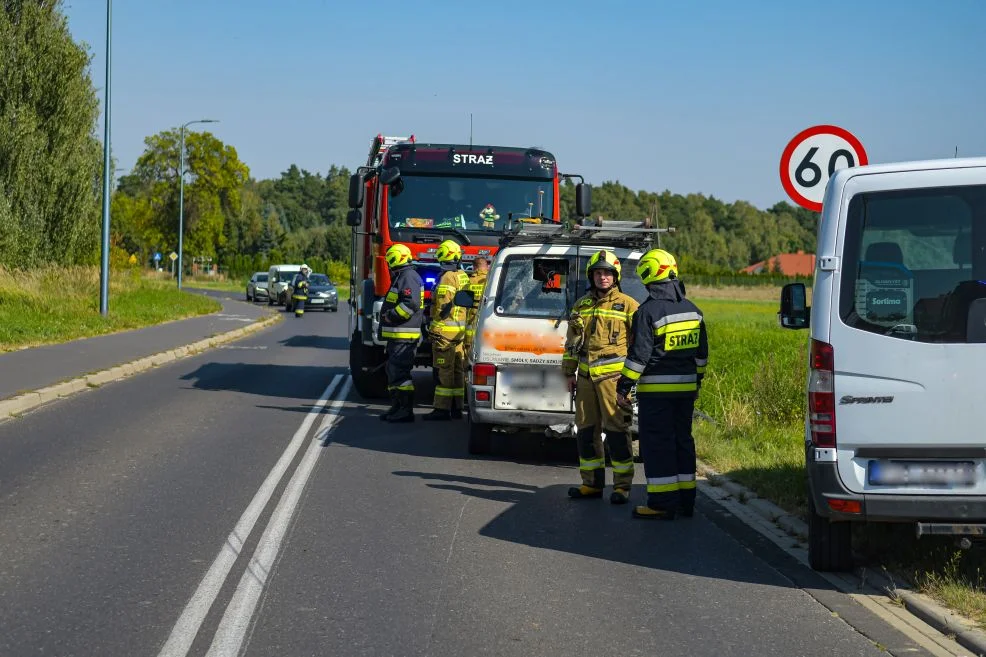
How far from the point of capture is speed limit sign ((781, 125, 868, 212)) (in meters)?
8.81

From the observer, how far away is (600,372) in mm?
8836

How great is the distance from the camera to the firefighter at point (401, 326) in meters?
13.1

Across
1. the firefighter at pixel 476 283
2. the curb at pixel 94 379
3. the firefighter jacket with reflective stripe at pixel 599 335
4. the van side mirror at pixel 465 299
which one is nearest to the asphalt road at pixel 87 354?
the curb at pixel 94 379

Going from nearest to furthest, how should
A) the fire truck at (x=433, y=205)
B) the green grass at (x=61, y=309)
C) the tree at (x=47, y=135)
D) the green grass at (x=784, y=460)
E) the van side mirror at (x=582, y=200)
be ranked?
the green grass at (x=784, y=460), the fire truck at (x=433, y=205), the van side mirror at (x=582, y=200), the green grass at (x=61, y=309), the tree at (x=47, y=135)

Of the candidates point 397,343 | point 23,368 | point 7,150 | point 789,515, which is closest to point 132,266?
point 7,150

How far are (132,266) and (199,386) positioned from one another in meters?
29.4

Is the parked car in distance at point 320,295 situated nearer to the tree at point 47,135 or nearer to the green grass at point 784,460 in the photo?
the tree at point 47,135

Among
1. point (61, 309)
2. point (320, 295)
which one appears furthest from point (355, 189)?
point (320, 295)

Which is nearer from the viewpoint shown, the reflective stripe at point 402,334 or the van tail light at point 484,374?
the van tail light at point 484,374

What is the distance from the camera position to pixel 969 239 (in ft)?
20.3

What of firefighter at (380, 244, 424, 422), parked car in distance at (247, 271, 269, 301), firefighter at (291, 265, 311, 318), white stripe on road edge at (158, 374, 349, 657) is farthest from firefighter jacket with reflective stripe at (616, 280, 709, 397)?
parked car in distance at (247, 271, 269, 301)

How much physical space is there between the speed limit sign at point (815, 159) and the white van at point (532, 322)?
70.2 inches

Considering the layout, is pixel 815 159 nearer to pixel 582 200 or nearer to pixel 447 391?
pixel 447 391

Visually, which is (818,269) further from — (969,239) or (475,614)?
(475,614)
